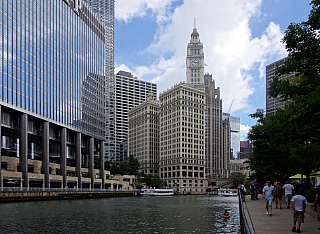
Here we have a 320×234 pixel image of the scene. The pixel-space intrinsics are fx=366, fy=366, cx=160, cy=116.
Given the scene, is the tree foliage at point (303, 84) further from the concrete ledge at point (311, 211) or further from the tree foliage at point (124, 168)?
the tree foliage at point (124, 168)

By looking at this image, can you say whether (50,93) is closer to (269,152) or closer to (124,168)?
(269,152)

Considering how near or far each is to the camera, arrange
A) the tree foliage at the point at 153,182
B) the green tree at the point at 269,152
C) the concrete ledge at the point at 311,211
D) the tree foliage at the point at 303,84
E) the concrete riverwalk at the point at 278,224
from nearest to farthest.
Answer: the concrete riverwalk at the point at 278,224 → the tree foliage at the point at 303,84 → the concrete ledge at the point at 311,211 → the green tree at the point at 269,152 → the tree foliage at the point at 153,182

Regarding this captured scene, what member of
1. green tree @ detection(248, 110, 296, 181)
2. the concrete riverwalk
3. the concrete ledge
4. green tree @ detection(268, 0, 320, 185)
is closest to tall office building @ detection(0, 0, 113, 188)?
green tree @ detection(248, 110, 296, 181)

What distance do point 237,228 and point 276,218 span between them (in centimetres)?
562

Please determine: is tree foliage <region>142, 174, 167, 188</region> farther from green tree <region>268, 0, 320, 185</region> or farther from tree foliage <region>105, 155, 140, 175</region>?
green tree <region>268, 0, 320, 185</region>

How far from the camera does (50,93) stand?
313 ft

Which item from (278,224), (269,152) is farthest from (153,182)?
(278,224)

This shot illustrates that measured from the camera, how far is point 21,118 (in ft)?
271

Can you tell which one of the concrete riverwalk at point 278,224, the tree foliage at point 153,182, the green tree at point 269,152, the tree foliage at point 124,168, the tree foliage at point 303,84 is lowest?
the tree foliage at point 153,182

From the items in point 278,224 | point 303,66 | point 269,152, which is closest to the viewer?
point 278,224

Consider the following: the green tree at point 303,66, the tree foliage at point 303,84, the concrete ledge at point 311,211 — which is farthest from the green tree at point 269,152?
the concrete ledge at point 311,211

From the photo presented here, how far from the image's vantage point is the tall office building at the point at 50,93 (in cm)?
8069

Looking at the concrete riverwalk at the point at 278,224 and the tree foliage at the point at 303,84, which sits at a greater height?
the tree foliage at the point at 303,84

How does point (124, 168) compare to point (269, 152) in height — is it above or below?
below
